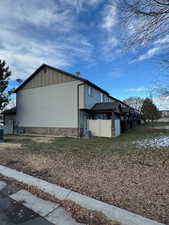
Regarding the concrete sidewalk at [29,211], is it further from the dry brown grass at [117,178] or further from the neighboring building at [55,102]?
the neighboring building at [55,102]

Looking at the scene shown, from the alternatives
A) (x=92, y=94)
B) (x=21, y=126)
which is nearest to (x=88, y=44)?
(x=92, y=94)

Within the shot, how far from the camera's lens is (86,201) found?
9.15 feet

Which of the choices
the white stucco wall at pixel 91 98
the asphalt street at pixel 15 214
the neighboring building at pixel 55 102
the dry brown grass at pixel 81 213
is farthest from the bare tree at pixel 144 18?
the white stucco wall at pixel 91 98

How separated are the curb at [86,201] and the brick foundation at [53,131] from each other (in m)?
9.22

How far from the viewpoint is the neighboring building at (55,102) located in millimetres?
13406

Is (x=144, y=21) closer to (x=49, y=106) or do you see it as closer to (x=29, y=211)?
(x=29, y=211)

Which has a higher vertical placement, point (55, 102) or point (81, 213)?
point (55, 102)

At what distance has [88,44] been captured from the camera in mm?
11047

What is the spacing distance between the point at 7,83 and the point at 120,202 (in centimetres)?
1615

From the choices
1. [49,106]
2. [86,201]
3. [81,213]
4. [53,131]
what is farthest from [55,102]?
[81,213]

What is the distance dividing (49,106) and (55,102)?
0.93 metres

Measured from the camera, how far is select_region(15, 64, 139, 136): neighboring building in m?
13.4

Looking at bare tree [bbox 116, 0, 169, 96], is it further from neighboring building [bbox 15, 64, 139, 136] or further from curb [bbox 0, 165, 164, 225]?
neighboring building [bbox 15, 64, 139, 136]

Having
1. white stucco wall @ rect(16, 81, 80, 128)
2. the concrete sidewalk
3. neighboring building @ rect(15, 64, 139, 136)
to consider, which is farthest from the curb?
white stucco wall @ rect(16, 81, 80, 128)
